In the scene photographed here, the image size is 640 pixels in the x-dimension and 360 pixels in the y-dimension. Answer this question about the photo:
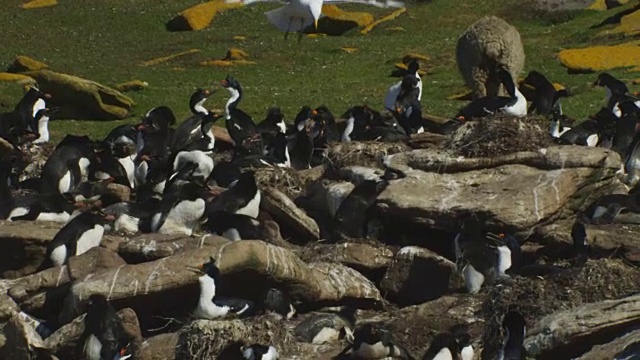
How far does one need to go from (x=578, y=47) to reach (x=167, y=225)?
68.5 feet

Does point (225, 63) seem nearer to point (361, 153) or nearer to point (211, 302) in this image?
point (361, 153)

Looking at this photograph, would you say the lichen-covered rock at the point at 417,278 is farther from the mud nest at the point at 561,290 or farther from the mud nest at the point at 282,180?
the mud nest at the point at 282,180

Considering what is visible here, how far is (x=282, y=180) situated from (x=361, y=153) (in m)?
1.13

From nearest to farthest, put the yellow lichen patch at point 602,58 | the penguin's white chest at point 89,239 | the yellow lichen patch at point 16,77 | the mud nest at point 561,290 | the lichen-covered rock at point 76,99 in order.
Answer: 1. the mud nest at point 561,290
2. the penguin's white chest at point 89,239
3. the lichen-covered rock at point 76,99
4. the yellow lichen patch at point 16,77
5. the yellow lichen patch at point 602,58

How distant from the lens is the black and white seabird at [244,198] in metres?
19.4

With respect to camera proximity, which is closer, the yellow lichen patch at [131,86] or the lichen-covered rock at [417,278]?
the lichen-covered rock at [417,278]

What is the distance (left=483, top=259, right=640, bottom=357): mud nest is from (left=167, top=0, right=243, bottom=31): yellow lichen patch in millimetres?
29794

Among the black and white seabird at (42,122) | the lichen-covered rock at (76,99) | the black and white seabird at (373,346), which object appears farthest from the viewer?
the lichen-covered rock at (76,99)

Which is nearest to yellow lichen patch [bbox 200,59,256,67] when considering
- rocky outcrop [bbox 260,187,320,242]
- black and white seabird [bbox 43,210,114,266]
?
rocky outcrop [bbox 260,187,320,242]

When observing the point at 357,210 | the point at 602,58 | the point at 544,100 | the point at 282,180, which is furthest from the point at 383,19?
the point at 357,210

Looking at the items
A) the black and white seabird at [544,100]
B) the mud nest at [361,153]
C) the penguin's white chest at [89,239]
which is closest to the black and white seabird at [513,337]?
the penguin's white chest at [89,239]

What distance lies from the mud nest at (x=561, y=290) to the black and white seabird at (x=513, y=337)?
1053mm

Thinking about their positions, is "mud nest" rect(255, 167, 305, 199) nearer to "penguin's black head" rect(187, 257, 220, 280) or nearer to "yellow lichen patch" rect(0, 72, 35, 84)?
"penguin's black head" rect(187, 257, 220, 280)

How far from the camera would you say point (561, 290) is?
16.1 metres
